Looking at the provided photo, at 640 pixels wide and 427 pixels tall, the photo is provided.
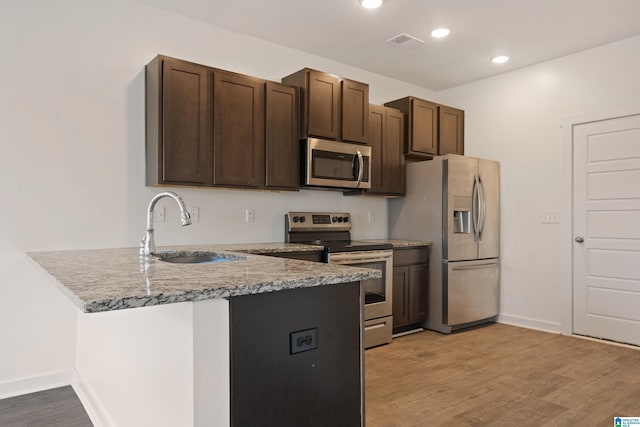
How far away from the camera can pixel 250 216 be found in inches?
150

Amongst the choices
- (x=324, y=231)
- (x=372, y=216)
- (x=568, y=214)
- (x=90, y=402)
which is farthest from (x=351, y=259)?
(x=568, y=214)

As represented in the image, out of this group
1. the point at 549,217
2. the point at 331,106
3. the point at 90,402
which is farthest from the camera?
the point at 549,217

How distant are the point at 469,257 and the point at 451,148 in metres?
1.36

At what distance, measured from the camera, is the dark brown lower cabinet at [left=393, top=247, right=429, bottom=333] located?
4074 mm

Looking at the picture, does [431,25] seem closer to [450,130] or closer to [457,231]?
[450,130]

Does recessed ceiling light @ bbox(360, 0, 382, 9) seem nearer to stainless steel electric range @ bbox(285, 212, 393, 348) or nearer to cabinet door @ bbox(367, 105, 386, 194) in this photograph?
cabinet door @ bbox(367, 105, 386, 194)

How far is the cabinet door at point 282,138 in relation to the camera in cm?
357

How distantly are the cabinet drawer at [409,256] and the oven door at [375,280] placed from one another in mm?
146

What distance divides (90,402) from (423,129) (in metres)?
3.85

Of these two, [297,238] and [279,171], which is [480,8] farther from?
[297,238]

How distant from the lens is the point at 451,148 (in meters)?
4.99

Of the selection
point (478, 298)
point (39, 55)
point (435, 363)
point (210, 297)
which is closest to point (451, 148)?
point (478, 298)

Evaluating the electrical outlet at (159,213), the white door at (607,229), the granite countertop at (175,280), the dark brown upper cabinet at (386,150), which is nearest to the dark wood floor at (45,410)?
the granite countertop at (175,280)

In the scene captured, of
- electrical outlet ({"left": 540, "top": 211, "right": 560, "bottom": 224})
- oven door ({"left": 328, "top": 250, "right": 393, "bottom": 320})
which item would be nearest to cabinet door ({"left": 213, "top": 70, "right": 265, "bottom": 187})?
oven door ({"left": 328, "top": 250, "right": 393, "bottom": 320})
